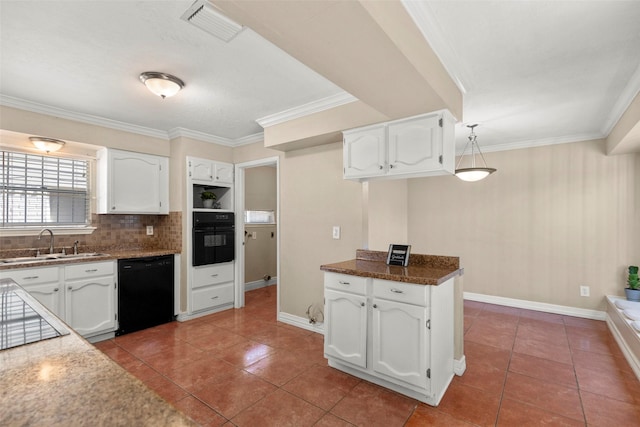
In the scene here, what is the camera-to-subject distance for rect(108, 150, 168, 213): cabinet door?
3756 mm

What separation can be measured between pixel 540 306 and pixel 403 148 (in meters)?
3.45

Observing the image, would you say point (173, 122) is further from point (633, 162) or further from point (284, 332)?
point (633, 162)

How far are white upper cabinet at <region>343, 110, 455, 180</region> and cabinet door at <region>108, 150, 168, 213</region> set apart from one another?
2592 millimetres

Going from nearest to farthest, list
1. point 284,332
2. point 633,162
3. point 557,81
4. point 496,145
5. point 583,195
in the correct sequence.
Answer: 1. point 557,81
2. point 284,332
3. point 633,162
4. point 583,195
5. point 496,145

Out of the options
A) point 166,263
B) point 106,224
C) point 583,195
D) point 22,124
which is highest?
point 22,124

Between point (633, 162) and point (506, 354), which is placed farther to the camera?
point (633, 162)

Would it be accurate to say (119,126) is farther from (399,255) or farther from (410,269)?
(410,269)

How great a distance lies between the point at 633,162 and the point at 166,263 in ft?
19.2

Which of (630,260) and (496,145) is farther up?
(496,145)

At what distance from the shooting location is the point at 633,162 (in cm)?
383

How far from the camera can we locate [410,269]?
2602 mm

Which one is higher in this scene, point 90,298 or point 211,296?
point 90,298

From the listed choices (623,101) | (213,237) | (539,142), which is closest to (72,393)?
(213,237)

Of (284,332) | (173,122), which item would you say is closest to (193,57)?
(173,122)
